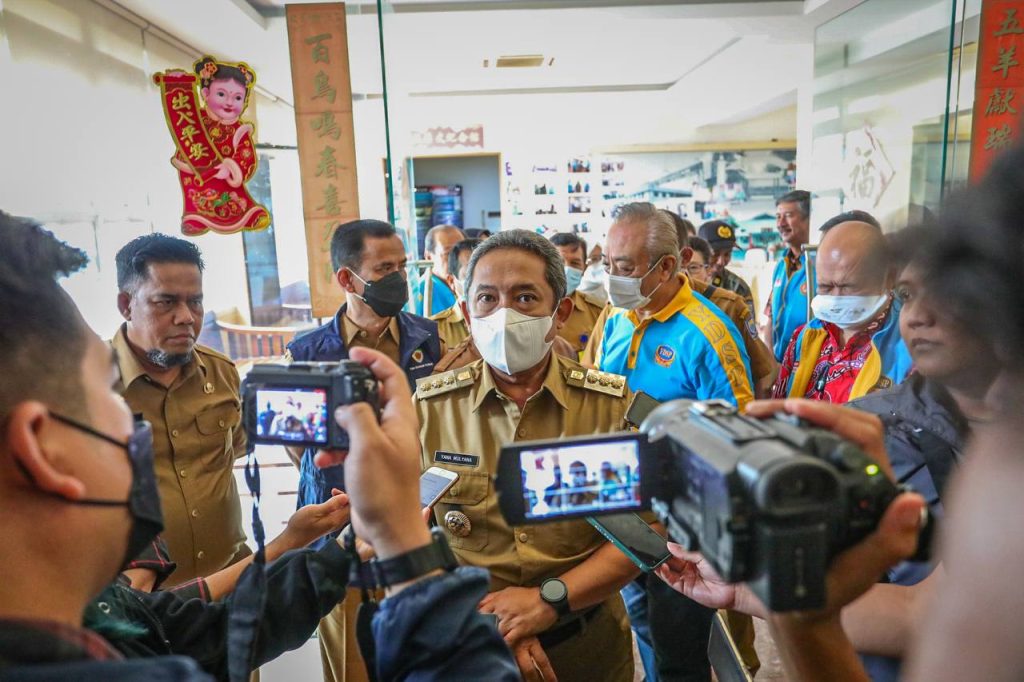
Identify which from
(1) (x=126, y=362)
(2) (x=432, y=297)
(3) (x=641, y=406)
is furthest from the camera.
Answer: (2) (x=432, y=297)

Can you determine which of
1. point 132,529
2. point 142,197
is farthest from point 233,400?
point 132,529

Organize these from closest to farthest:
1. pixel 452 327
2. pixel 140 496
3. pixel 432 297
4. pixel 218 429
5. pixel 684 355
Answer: pixel 140 496 < pixel 218 429 < pixel 684 355 < pixel 452 327 < pixel 432 297

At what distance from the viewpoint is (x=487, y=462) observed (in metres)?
1.46

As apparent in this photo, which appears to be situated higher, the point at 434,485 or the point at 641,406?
the point at 641,406

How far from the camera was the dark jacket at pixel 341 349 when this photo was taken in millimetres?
1944

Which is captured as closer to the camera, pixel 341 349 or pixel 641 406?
pixel 641 406

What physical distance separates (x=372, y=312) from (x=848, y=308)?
1.63 m

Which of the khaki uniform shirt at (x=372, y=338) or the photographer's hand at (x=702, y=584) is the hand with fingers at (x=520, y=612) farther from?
the khaki uniform shirt at (x=372, y=338)

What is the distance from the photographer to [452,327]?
3031 mm

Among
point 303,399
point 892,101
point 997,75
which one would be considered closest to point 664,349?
point 303,399

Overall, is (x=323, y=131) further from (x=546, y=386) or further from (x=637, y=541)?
(x=637, y=541)

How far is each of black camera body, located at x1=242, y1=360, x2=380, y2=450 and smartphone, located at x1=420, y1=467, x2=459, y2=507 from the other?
0.40m

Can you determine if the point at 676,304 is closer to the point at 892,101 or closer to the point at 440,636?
the point at 440,636

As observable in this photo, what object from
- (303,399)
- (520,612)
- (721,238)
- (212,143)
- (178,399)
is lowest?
(520,612)
